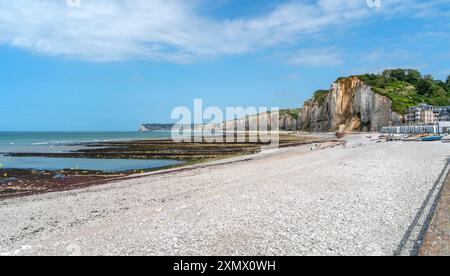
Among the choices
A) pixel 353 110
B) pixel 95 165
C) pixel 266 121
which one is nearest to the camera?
pixel 95 165

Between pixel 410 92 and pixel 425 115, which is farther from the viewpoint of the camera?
pixel 410 92

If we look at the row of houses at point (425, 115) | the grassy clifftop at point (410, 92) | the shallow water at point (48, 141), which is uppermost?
the grassy clifftop at point (410, 92)

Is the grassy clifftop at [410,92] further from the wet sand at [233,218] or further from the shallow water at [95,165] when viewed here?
the wet sand at [233,218]

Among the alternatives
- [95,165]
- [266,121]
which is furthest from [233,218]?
[266,121]

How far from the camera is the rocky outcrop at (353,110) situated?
231 ft

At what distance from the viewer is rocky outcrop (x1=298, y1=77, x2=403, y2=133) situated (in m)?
70.4

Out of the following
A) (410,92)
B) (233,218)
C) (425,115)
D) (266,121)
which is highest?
(410,92)

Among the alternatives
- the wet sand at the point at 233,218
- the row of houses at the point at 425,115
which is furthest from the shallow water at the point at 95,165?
the row of houses at the point at 425,115

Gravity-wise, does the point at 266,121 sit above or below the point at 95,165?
above

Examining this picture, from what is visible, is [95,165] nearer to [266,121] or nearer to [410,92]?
[410,92]

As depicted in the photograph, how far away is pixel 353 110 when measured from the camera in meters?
79.4

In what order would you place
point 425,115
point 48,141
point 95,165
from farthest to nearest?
1. point 48,141
2. point 425,115
3. point 95,165

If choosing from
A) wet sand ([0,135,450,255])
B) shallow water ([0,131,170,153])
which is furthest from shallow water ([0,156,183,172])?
shallow water ([0,131,170,153])
